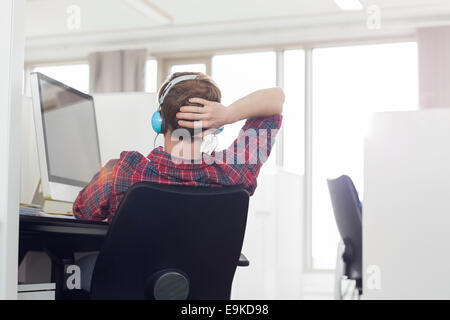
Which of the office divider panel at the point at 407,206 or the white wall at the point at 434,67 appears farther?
the white wall at the point at 434,67

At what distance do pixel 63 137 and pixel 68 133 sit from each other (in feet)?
0.13

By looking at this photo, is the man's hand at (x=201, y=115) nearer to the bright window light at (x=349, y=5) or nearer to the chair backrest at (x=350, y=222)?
the chair backrest at (x=350, y=222)

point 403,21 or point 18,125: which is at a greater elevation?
point 403,21

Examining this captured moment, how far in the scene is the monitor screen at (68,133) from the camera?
5.15ft

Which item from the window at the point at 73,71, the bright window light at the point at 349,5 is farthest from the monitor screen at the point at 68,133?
the window at the point at 73,71

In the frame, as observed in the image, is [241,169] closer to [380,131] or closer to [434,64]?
[380,131]

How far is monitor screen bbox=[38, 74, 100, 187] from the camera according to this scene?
61.8 inches

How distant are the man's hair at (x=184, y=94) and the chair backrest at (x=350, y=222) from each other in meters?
1.54

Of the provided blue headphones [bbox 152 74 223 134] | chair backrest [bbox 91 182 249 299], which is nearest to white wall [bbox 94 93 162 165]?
blue headphones [bbox 152 74 223 134]

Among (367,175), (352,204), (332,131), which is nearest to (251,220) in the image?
(352,204)

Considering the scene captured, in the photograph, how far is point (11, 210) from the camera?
0.96m

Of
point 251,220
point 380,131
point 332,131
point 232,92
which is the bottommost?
point 251,220

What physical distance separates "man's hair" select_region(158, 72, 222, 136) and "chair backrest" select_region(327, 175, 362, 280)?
1.54 meters

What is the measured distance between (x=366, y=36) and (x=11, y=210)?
15.5 ft
